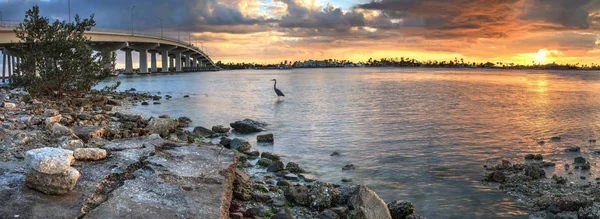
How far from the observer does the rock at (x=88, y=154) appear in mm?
6848

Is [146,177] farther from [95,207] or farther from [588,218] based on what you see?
[588,218]

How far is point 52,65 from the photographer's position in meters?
20.3

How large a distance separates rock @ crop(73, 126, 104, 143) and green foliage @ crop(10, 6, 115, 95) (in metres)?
11.8

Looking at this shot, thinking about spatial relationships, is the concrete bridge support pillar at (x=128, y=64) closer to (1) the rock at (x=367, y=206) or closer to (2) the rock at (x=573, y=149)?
(2) the rock at (x=573, y=149)

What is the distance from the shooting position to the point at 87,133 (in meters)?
9.52

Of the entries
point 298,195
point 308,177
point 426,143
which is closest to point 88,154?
point 298,195

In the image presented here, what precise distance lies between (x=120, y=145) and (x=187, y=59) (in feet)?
537

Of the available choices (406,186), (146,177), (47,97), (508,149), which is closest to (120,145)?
(146,177)

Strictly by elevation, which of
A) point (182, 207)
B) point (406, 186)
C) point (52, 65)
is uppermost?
point (52, 65)

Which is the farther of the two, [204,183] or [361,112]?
[361,112]

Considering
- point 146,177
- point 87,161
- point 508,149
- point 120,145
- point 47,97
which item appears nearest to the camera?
point 146,177

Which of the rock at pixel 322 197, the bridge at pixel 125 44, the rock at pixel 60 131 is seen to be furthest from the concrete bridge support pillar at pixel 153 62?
the rock at pixel 322 197

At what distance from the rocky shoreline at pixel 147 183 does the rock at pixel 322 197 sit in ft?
0.06

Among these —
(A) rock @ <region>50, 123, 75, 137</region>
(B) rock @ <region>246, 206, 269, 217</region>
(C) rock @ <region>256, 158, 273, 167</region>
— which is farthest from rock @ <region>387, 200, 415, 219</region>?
(A) rock @ <region>50, 123, 75, 137</region>
